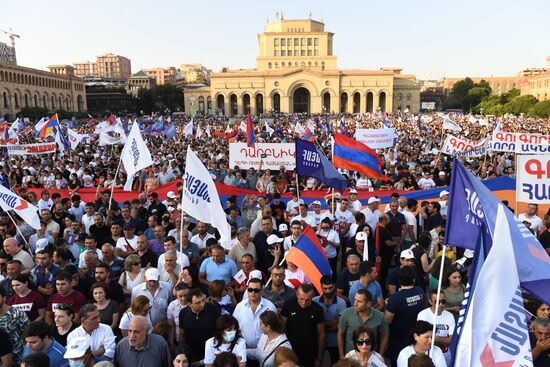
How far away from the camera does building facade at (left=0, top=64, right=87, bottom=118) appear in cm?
6794

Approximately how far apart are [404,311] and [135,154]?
5.84 meters

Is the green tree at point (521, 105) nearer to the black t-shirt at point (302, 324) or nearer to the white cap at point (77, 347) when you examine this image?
the black t-shirt at point (302, 324)

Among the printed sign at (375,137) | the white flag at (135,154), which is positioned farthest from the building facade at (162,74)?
the white flag at (135,154)

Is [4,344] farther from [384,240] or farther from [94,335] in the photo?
[384,240]

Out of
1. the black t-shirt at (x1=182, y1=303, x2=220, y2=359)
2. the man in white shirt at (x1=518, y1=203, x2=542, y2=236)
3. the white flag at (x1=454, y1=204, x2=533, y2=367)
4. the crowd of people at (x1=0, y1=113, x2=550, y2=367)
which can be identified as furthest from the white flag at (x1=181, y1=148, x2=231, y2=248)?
the man in white shirt at (x1=518, y1=203, x2=542, y2=236)

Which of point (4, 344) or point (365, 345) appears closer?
point (365, 345)

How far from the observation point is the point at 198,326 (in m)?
4.06

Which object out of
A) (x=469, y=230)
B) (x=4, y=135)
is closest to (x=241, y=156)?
→ (x=469, y=230)

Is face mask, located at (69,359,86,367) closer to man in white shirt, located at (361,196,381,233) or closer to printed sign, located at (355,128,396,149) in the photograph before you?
man in white shirt, located at (361,196,381,233)

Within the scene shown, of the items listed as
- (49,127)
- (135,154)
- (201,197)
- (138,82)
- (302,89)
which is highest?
(138,82)

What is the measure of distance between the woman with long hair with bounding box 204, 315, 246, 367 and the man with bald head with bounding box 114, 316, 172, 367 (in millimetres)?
390

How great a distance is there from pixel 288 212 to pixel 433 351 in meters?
4.97

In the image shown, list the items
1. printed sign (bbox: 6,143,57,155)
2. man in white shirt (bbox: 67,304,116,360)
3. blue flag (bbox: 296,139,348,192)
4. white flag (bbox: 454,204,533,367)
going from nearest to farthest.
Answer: white flag (bbox: 454,204,533,367) < man in white shirt (bbox: 67,304,116,360) < blue flag (bbox: 296,139,348,192) < printed sign (bbox: 6,143,57,155)

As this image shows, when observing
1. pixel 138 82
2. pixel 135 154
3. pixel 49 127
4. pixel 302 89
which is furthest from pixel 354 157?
pixel 138 82
